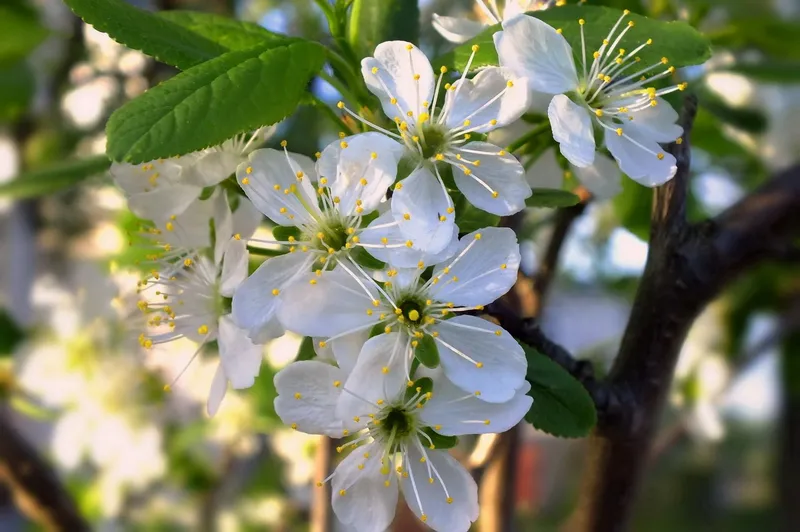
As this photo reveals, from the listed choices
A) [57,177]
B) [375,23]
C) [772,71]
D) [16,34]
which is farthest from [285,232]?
[16,34]

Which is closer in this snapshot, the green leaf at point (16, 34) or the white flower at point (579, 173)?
the white flower at point (579, 173)

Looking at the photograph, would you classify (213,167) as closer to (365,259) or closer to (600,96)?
(365,259)

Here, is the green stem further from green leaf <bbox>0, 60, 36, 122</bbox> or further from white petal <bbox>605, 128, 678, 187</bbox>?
green leaf <bbox>0, 60, 36, 122</bbox>

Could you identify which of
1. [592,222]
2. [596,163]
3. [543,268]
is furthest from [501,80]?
[592,222]

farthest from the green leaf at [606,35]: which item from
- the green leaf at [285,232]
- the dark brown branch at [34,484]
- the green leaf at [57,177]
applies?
the dark brown branch at [34,484]

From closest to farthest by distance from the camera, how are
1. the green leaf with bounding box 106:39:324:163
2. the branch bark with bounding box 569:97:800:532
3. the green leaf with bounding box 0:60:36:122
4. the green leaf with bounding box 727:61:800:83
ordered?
the green leaf with bounding box 106:39:324:163, the branch bark with bounding box 569:97:800:532, the green leaf with bounding box 727:61:800:83, the green leaf with bounding box 0:60:36:122

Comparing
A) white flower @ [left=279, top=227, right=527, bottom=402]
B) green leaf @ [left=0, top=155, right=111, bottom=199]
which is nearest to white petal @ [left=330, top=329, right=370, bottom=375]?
white flower @ [left=279, top=227, right=527, bottom=402]

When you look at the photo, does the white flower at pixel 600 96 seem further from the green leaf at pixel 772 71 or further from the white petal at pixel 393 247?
the green leaf at pixel 772 71
